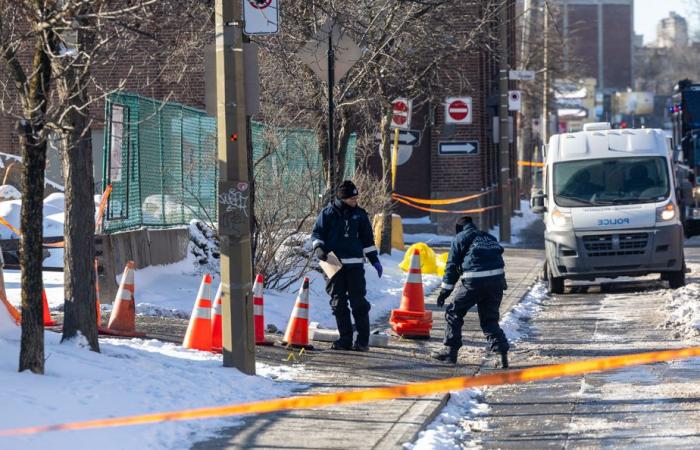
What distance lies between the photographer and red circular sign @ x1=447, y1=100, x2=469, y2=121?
27.6 m

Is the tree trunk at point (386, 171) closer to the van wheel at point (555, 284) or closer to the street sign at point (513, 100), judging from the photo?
the van wheel at point (555, 284)

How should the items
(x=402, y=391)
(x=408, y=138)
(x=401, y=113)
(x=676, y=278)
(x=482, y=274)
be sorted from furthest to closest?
1. (x=408, y=138)
2. (x=401, y=113)
3. (x=676, y=278)
4. (x=482, y=274)
5. (x=402, y=391)

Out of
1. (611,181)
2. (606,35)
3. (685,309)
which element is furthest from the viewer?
(606,35)

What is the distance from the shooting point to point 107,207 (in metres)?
15.8

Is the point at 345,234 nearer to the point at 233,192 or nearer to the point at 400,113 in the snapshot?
the point at 233,192

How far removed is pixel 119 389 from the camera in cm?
927

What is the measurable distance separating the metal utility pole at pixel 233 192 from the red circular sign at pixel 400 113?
13642 millimetres

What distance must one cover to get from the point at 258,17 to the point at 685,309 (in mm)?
7827

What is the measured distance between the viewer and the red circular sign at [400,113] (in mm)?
24022

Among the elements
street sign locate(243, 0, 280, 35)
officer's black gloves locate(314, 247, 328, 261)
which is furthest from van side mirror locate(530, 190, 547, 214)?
street sign locate(243, 0, 280, 35)

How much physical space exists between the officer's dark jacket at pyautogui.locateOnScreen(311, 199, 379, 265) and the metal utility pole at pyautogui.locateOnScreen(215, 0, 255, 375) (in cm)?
235

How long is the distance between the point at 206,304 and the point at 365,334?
183 centimetres

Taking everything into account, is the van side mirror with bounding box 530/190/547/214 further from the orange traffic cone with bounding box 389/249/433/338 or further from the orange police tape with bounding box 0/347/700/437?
the orange police tape with bounding box 0/347/700/437

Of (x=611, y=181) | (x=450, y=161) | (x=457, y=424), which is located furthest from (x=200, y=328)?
(x=450, y=161)
